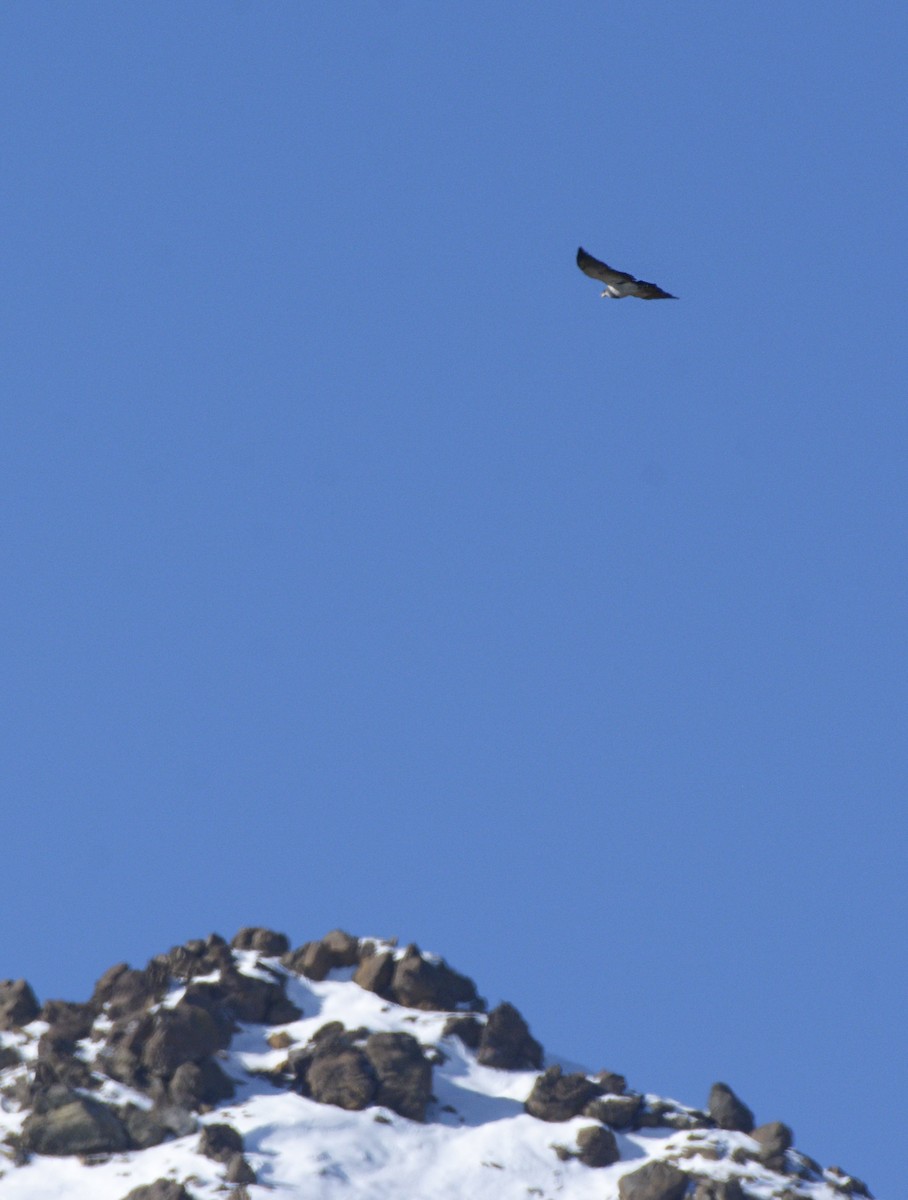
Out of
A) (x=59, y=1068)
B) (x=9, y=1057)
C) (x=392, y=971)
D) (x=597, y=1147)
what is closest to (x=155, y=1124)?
(x=59, y=1068)

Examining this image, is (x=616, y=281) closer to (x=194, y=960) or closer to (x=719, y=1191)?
(x=719, y=1191)

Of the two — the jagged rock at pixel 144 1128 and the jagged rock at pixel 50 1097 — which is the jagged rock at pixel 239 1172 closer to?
the jagged rock at pixel 144 1128

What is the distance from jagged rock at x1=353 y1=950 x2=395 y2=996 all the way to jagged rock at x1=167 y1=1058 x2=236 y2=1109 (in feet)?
47.1

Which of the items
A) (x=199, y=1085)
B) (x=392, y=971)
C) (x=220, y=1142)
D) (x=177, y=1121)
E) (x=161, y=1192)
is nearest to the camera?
(x=161, y=1192)

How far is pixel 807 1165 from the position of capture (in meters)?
109

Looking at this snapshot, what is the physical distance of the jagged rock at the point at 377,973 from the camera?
122 metres

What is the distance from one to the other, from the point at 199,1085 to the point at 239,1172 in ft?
30.8

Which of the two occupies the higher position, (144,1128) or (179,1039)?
(179,1039)

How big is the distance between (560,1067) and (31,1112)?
85.7 feet

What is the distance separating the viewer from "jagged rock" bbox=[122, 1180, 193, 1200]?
96.1 m

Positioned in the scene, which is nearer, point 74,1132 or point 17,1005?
point 74,1132

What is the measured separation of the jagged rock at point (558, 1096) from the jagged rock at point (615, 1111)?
0.56 m

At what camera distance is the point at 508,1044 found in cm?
11788

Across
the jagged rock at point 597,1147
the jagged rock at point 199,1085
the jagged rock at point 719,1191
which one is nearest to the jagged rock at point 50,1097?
the jagged rock at point 199,1085
